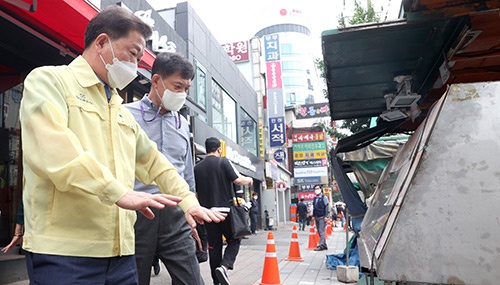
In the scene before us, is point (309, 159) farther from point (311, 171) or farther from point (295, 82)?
point (295, 82)

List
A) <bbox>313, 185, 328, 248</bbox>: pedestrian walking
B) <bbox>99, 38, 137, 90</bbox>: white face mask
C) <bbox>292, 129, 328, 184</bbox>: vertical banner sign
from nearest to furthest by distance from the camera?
<bbox>99, 38, 137, 90</bbox>: white face mask
<bbox>313, 185, 328, 248</bbox>: pedestrian walking
<bbox>292, 129, 328, 184</bbox>: vertical banner sign

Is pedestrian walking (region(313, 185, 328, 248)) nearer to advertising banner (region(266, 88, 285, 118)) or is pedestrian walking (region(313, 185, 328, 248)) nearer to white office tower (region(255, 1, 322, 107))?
advertising banner (region(266, 88, 285, 118))

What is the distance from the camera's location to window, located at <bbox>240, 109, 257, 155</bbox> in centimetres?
2103

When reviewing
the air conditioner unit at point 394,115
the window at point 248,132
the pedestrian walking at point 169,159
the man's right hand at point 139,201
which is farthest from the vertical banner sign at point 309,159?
the man's right hand at point 139,201

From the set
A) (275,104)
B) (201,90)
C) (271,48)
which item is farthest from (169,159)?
(271,48)

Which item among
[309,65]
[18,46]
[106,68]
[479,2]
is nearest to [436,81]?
[479,2]

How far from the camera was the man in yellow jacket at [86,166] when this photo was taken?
1.30 metres

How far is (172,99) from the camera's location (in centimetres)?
269

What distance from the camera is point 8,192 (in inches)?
250

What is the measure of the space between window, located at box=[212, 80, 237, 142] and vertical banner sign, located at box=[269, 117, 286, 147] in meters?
4.96

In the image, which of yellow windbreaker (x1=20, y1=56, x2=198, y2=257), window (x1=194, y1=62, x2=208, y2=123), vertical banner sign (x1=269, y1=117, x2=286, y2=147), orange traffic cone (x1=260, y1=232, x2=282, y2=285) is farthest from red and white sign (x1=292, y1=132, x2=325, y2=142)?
yellow windbreaker (x1=20, y1=56, x2=198, y2=257)

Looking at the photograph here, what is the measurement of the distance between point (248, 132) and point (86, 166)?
21.1m

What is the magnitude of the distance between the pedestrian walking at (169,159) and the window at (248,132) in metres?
17.8

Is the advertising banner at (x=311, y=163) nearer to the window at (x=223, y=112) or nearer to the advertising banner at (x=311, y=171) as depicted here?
the advertising banner at (x=311, y=171)
